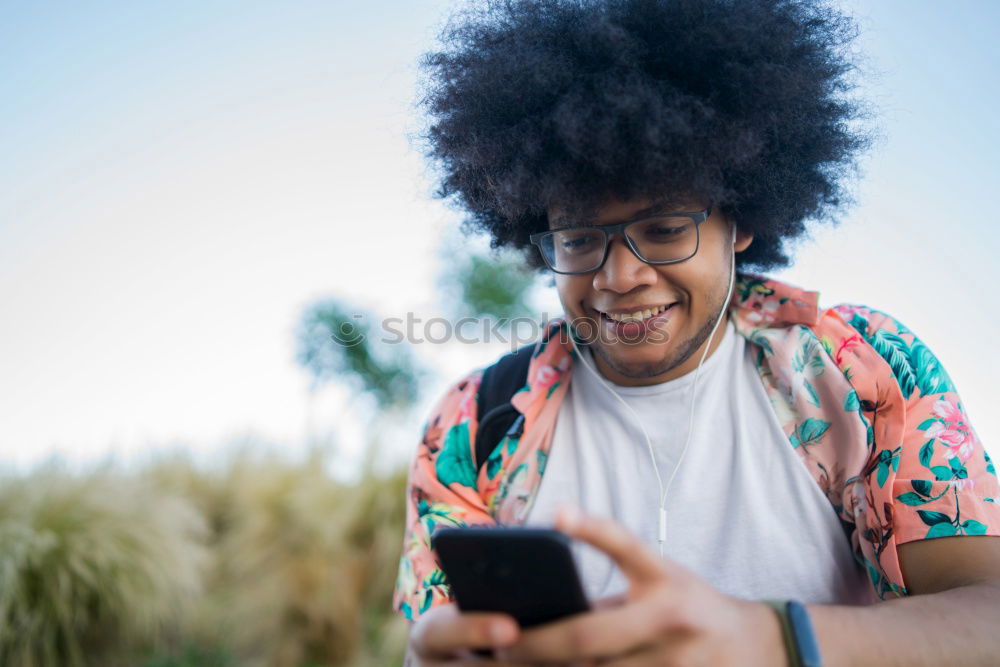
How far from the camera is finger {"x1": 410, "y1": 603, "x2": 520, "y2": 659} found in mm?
1223

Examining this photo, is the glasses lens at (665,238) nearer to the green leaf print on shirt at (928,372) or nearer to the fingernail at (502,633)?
the green leaf print on shirt at (928,372)

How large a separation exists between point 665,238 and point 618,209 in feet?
0.58

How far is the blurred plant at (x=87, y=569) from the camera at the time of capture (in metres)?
3.86

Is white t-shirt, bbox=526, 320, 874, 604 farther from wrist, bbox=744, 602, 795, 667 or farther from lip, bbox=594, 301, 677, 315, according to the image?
wrist, bbox=744, 602, 795, 667

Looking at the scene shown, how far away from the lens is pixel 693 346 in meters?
2.28

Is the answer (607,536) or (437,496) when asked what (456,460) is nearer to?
(437,496)

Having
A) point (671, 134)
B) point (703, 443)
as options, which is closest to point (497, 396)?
point (703, 443)

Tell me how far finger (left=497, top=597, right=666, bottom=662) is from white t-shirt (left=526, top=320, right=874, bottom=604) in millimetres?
591

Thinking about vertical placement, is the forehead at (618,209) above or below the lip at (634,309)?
above

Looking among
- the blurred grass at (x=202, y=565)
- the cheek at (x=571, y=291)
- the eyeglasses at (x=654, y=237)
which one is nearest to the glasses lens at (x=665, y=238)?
the eyeglasses at (x=654, y=237)

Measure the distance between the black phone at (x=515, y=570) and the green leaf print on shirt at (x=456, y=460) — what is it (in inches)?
39.8

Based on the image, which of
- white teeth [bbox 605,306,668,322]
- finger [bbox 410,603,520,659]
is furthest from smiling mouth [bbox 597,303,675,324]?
finger [bbox 410,603,520,659]

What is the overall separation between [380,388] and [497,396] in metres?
8.72

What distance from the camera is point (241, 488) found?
5.43 meters
